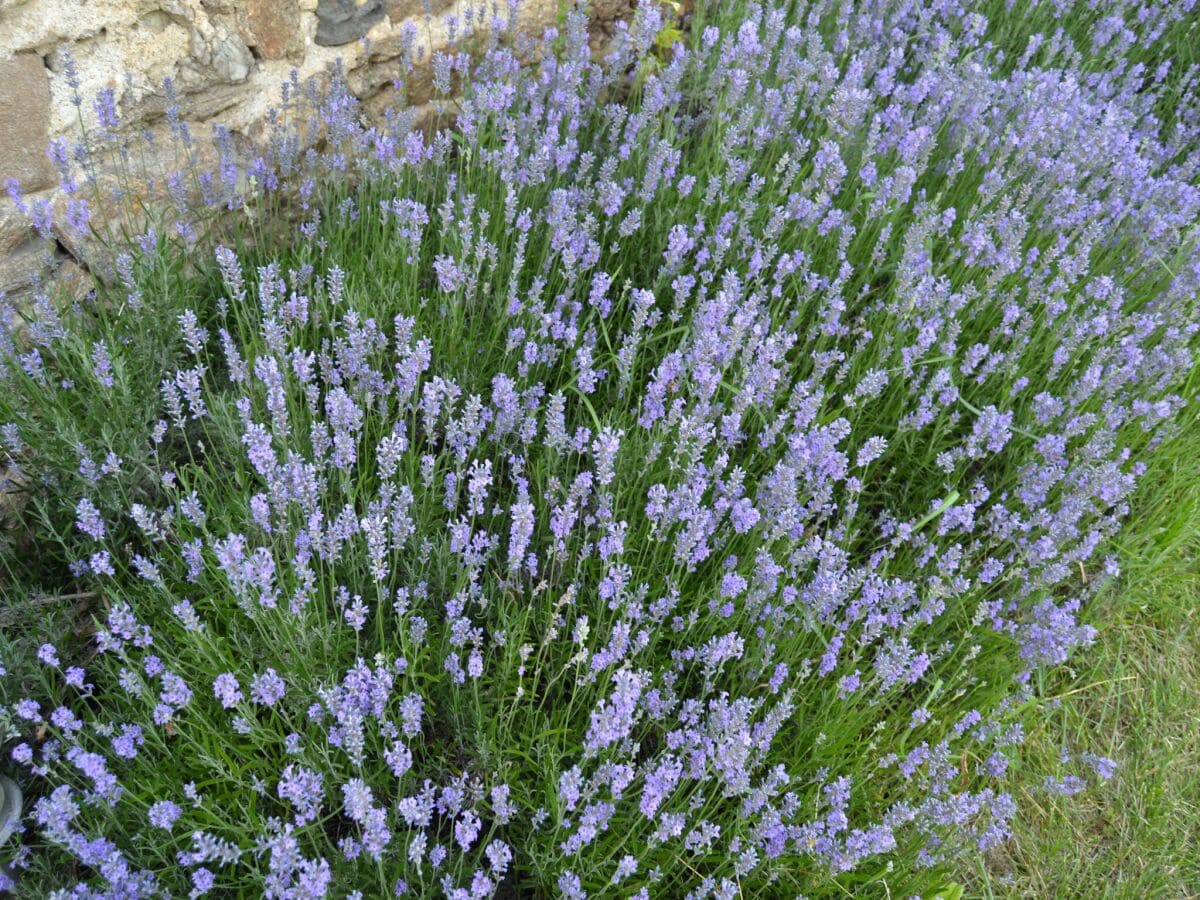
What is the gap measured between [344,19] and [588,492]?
187cm

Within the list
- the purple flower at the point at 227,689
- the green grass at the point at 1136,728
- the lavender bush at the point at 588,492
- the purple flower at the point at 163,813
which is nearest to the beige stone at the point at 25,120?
the lavender bush at the point at 588,492

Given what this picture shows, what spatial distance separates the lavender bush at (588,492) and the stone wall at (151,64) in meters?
0.16

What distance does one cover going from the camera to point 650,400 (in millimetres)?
2342

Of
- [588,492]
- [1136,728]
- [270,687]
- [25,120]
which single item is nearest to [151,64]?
[25,120]

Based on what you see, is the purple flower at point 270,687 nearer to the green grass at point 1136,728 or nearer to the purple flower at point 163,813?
the purple flower at point 163,813

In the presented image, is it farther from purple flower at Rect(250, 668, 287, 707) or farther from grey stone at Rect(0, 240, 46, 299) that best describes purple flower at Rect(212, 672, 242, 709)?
grey stone at Rect(0, 240, 46, 299)

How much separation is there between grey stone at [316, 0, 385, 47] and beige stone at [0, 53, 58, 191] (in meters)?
0.90

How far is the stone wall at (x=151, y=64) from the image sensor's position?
7.61 ft

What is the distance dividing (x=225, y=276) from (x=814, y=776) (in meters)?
1.89

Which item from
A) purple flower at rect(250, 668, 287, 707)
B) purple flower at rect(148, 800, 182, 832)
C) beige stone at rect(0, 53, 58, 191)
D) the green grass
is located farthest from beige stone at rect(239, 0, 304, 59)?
the green grass

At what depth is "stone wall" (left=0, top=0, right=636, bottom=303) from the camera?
232 cm

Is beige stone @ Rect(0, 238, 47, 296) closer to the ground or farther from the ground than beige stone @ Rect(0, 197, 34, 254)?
closer to the ground

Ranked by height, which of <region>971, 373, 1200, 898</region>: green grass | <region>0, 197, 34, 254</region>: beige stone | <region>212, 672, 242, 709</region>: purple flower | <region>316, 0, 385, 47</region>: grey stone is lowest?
<region>971, 373, 1200, 898</region>: green grass

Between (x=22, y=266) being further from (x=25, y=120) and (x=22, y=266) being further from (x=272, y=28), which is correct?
(x=272, y=28)
